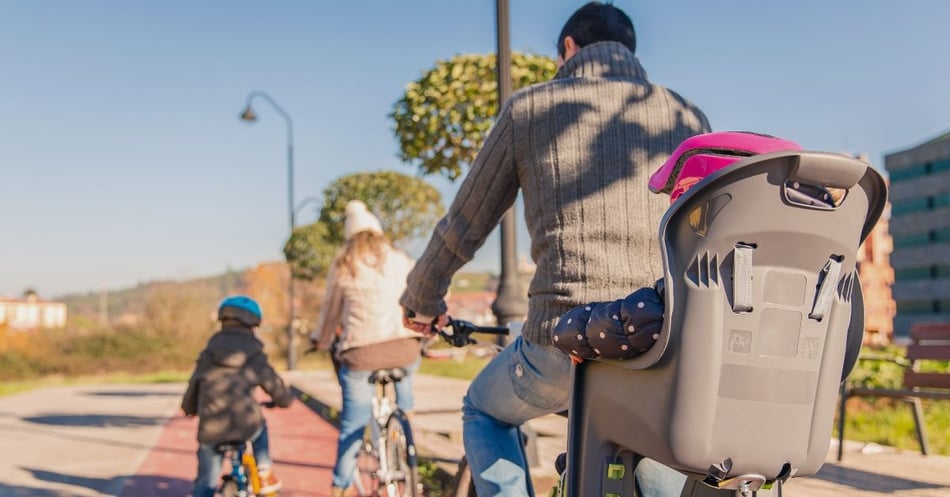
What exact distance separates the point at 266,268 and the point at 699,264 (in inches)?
2353

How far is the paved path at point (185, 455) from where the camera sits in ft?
19.7

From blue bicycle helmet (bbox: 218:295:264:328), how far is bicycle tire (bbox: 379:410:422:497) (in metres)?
0.99

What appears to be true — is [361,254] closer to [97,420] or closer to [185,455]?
[185,455]

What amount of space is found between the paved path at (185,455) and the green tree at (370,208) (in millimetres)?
11272

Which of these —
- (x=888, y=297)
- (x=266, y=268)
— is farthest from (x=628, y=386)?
(x=888, y=297)

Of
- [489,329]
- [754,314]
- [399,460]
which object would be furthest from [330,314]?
[754,314]

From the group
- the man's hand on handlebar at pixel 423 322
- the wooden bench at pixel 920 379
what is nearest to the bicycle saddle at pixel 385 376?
the man's hand on handlebar at pixel 423 322

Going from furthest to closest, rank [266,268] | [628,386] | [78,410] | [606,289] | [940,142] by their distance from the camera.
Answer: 1. [940,142]
2. [266,268]
3. [78,410]
4. [606,289]
5. [628,386]

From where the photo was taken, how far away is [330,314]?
580cm

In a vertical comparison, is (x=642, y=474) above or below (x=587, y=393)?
below

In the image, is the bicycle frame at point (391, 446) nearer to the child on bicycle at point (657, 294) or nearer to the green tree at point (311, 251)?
the child on bicycle at point (657, 294)

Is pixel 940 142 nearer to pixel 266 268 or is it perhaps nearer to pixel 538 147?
pixel 266 268

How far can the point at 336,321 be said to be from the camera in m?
5.81

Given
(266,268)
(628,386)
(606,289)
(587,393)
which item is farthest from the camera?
(266,268)
